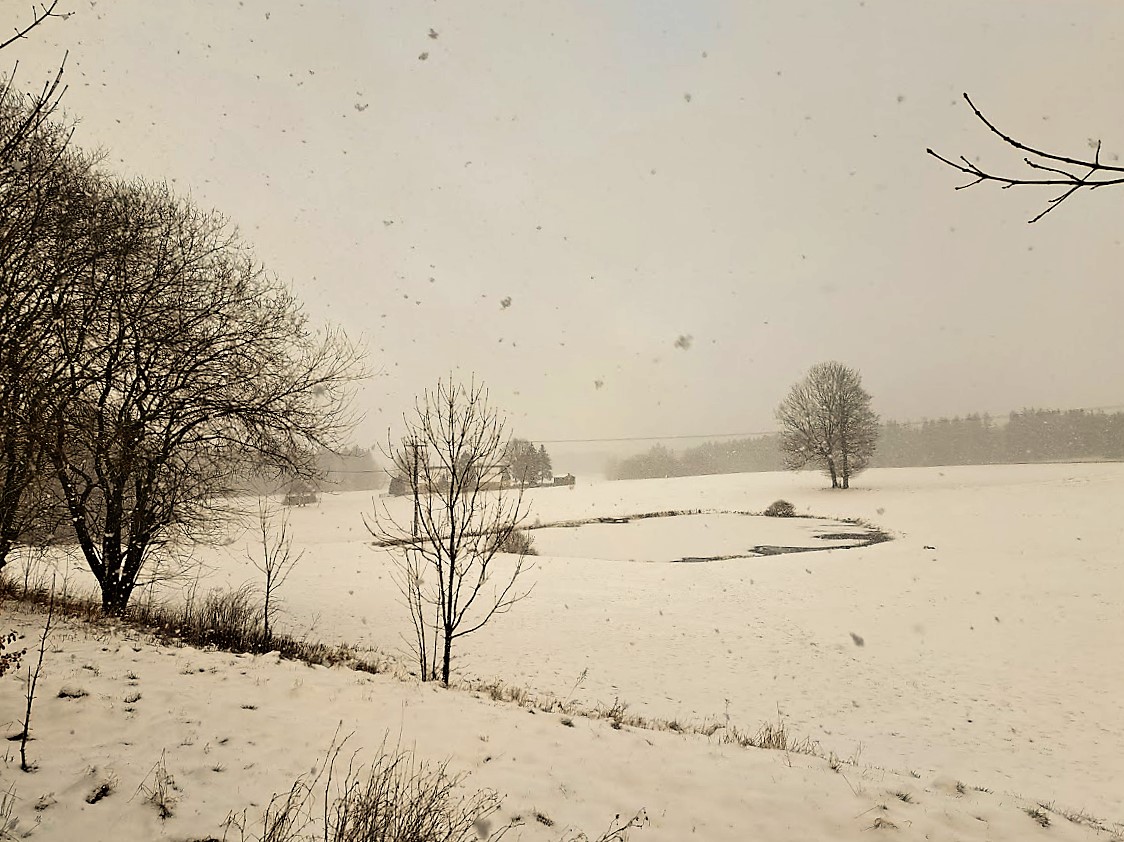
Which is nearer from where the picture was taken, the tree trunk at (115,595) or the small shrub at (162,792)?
the small shrub at (162,792)

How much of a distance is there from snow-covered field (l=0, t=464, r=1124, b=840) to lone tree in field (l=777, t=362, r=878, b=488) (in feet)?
64.7

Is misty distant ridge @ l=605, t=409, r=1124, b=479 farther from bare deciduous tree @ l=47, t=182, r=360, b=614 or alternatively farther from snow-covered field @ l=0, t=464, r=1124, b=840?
bare deciduous tree @ l=47, t=182, r=360, b=614

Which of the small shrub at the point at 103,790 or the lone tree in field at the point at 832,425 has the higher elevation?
the lone tree in field at the point at 832,425

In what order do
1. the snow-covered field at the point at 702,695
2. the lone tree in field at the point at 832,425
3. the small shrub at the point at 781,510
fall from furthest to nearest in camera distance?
the lone tree in field at the point at 832,425
the small shrub at the point at 781,510
the snow-covered field at the point at 702,695

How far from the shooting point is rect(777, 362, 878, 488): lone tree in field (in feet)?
146

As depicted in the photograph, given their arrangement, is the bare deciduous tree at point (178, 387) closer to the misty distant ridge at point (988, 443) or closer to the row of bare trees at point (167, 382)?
the row of bare trees at point (167, 382)

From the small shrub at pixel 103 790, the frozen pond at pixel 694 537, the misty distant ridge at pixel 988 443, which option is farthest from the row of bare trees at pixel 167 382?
the misty distant ridge at pixel 988 443

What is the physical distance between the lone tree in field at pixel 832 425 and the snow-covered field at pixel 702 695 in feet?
64.7

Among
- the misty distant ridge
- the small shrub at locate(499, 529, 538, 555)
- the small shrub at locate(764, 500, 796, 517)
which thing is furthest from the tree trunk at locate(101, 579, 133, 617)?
the misty distant ridge

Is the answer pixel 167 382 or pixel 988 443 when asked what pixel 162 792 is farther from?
pixel 988 443

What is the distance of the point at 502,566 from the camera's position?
2164cm

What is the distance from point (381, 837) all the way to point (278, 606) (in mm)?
13788

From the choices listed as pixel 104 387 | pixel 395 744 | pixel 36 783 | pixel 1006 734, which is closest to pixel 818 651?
pixel 1006 734

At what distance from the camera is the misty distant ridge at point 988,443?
7494 cm
